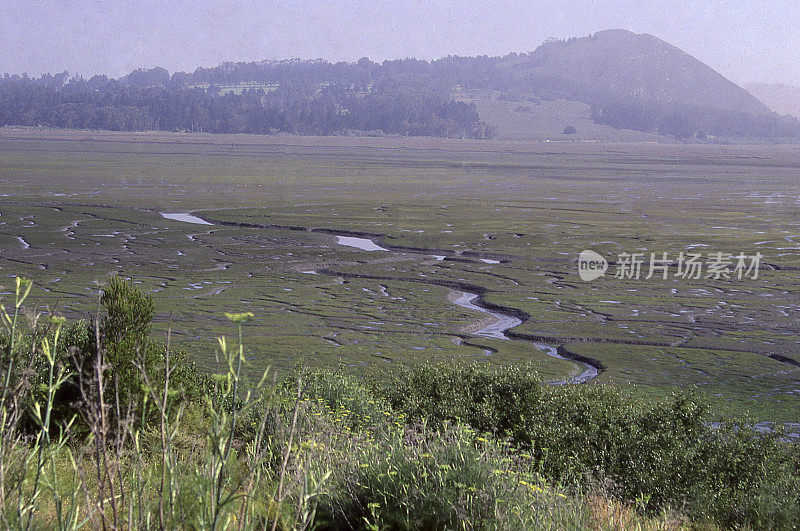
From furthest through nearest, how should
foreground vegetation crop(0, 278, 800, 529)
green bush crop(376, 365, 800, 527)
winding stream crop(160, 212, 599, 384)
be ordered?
winding stream crop(160, 212, 599, 384), green bush crop(376, 365, 800, 527), foreground vegetation crop(0, 278, 800, 529)

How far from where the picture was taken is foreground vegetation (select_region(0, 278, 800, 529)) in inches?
244

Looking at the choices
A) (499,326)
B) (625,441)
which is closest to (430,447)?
(625,441)

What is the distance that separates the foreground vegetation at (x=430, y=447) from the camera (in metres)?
6.21

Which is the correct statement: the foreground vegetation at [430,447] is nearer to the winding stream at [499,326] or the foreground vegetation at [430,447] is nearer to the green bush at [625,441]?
the green bush at [625,441]

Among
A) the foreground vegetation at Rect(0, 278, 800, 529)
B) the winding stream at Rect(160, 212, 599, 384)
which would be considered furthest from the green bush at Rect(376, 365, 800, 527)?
the winding stream at Rect(160, 212, 599, 384)

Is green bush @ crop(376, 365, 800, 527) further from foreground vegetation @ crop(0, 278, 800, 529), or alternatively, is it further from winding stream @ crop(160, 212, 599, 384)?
winding stream @ crop(160, 212, 599, 384)

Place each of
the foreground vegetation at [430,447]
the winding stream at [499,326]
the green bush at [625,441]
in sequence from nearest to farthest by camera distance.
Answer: the foreground vegetation at [430,447] → the green bush at [625,441] → the winding stream at [499,326]

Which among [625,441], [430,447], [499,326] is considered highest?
[430,447]

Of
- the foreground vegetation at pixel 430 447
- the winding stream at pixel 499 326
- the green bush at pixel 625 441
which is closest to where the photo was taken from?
the foreground vegetation at pixel 430 447

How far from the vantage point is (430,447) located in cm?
764

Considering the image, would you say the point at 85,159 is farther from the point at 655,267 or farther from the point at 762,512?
the point at 762,512

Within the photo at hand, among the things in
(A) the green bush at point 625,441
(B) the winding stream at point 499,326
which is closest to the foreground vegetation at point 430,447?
(A) the green bush at point 625,441

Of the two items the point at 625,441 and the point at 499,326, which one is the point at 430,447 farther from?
the point at 499,326

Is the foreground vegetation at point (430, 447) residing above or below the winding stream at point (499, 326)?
above
